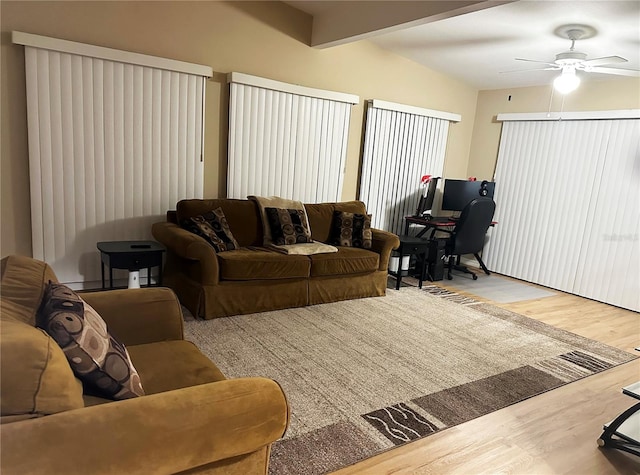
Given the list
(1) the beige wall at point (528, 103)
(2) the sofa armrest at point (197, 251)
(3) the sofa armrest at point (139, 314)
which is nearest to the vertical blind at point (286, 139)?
(2) the sofa armrest at point (197, 251)

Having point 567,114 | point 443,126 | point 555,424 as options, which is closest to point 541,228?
point 567,114

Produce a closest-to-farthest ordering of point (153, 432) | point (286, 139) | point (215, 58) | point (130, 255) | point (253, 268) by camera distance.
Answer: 1. point (153, 432)
2. point (130, 255)
3. point (253, 268)
4. point (215, 58)
5. point (286, 139)

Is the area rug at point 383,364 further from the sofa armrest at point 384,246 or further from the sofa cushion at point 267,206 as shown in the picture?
the sofa cushion at point 267,206

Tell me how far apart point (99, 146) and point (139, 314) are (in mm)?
2261

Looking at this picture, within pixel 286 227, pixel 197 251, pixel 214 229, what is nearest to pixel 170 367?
pixel 197 251

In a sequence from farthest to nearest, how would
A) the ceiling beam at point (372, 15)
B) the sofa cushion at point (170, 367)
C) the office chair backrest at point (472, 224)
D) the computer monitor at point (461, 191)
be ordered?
the computer monitor at point (461, 191) < the office chair backrest at point (472, 224) < the ceiling beam at point (372, 15) < the sofa cushion at point (170, 367)

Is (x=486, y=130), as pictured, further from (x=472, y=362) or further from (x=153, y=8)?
(x=153, y=8)

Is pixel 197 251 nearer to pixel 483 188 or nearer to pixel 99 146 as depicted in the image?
pixel 99 146

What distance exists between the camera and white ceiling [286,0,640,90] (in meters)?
3.41

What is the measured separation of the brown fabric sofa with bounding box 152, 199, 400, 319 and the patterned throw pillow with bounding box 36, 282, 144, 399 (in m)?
1.83

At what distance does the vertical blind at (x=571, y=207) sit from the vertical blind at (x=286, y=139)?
2282 mm

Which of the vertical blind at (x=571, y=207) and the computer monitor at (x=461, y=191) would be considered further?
the computer monitor at (x=461, y=191)

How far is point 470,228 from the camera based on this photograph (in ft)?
17.1

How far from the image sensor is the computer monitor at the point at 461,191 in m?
5.78
